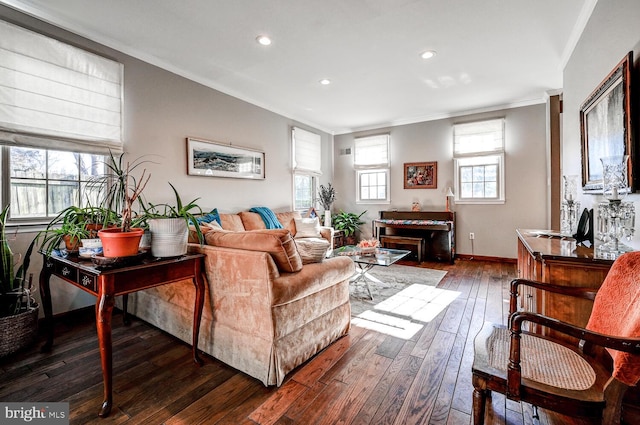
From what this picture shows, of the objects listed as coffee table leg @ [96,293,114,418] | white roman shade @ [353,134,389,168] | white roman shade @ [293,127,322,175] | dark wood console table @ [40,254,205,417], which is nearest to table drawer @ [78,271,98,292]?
dark wood console table @ [40,254,205,417]

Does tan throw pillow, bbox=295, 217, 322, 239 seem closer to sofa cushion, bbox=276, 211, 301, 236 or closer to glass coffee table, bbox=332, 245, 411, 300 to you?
sofa cushion, bbox=276, 211, 301, 236

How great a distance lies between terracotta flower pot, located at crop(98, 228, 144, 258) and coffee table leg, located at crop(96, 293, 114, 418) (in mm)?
223

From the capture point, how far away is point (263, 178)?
478 cm

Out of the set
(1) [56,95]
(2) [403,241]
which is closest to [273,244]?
(1) [56,95]

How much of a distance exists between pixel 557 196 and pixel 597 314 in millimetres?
3831

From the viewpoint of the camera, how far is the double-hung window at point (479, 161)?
494 cm

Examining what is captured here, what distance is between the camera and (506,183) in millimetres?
4910

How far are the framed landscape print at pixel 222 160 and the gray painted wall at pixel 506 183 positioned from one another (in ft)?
9.07

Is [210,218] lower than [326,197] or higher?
lower

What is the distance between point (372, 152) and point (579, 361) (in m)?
5.35

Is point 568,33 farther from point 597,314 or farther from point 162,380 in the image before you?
point 162,380

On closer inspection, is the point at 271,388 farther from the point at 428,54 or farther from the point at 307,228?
the point at 428,54

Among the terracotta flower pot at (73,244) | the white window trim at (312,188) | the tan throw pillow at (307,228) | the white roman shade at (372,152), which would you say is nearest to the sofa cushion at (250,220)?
the tan throw pillow at (307,228)

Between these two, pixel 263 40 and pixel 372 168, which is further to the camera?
pixel 372 168
